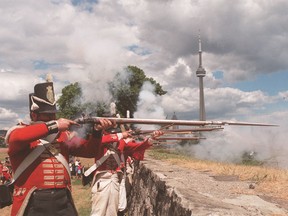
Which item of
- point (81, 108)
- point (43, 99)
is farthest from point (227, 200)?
point (81, 108)

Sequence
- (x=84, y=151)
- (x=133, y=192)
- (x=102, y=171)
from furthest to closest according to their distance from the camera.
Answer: (x=133, y=192) < (x=102, y=171) < (x=84, y=151)

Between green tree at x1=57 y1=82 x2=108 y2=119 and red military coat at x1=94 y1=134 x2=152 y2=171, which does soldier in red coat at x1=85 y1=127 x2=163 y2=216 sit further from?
green tree at x1=57 y1=82 x2=108 y2=119

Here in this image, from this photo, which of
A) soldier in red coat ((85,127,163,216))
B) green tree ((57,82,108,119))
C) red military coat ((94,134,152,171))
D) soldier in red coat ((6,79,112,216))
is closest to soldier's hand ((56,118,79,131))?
soldier in red coat ((6,79,112,216))

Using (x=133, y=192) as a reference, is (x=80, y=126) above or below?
above

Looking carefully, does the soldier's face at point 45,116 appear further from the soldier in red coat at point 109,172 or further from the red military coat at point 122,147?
the red military coat at point 122,147

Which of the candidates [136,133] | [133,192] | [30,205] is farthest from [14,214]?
[133,192]

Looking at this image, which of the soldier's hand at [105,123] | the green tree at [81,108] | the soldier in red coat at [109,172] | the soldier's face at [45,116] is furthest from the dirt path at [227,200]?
the soldier's face at [45,116]

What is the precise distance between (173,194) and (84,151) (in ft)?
4.16

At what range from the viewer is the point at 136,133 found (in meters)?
10.1

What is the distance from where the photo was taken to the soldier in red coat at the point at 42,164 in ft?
15.5

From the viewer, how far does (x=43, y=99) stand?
4965mm

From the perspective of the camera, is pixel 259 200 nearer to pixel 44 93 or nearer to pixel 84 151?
pixel 84 151

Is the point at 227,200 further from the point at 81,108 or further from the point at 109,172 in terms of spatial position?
the point at 109,172

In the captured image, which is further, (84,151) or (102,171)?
(102,171)
